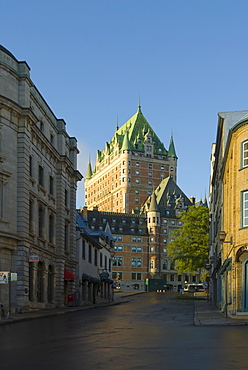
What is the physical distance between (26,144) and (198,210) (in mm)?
56118

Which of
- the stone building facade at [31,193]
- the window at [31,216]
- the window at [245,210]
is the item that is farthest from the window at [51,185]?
the window at [245,210]

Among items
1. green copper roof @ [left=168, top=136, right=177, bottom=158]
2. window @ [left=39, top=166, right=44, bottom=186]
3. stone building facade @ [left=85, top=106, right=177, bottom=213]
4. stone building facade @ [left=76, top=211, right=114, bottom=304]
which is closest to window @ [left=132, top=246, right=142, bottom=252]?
stone building facade @ [left=85, top=106, right=177, bottom=213]

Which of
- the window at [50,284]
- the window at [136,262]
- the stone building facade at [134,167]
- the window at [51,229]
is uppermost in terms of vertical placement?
the stone building facade at [134,167]

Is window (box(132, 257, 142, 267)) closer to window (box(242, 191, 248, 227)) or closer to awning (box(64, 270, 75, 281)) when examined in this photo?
awning (box(64, 270, 75, 281))

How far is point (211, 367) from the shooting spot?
10.8m

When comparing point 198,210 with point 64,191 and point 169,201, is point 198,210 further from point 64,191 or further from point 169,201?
point 169,201

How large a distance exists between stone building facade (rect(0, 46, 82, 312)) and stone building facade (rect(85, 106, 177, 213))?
11605cm

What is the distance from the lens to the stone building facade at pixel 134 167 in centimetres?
17150

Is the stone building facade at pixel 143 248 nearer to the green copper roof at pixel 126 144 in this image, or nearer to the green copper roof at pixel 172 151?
the green copper roof at pixel 126 144

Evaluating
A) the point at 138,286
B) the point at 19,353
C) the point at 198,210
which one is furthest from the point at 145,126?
the point at 19,353

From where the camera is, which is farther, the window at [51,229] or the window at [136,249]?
the window at [136,249]

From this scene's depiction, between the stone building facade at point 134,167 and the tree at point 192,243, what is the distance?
243 feet

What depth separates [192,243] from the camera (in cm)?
8831

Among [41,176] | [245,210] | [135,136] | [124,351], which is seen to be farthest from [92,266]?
[135,136]
